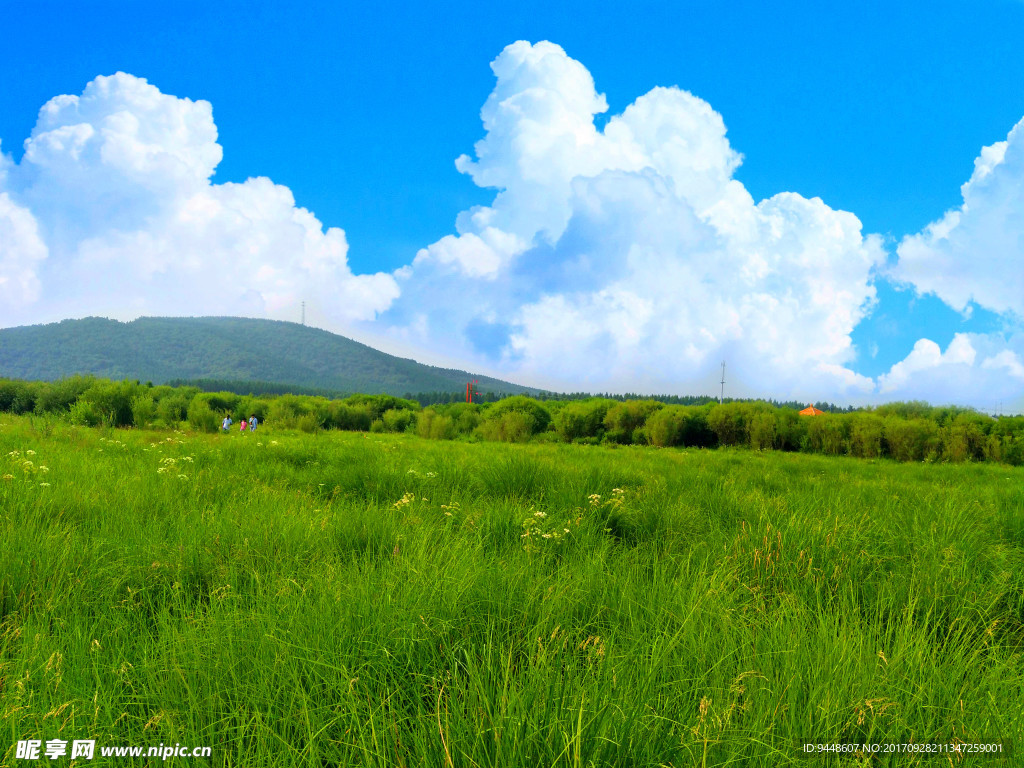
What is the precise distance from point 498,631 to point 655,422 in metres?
31.5

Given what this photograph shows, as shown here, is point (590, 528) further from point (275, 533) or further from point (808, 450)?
point (808, 450)

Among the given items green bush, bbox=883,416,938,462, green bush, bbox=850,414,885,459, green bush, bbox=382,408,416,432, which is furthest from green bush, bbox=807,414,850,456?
green bush, bbox=382,408,416,432

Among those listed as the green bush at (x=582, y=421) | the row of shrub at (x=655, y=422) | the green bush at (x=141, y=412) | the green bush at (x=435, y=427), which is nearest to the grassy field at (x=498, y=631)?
the row of shrub at (x=655, y=422)

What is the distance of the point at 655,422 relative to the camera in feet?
106

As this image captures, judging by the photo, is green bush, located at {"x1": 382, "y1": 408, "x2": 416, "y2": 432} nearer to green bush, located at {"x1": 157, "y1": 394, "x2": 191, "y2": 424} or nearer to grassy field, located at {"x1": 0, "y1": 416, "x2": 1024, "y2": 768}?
green bush, located at {"x1": 157, "y1": 394, "x2": 191, "y2": 424}

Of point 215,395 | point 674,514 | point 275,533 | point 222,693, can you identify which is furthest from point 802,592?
point 215,395

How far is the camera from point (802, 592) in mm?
2943

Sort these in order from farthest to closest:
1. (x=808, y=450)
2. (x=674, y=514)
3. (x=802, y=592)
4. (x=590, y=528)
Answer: (x=808, y=450) < (x=674, y=514) < (x=590, y=528) < (x=802, y=592)

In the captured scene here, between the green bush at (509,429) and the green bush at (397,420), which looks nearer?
the green bush at (509,429)

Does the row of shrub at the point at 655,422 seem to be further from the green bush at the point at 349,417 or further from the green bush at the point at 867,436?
the green bush at the point at 349,417

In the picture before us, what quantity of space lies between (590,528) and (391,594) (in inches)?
82.4

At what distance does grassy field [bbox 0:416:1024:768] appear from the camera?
1.59 metres

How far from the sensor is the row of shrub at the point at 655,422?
82.7 ft

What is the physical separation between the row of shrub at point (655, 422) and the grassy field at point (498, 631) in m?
19.1
